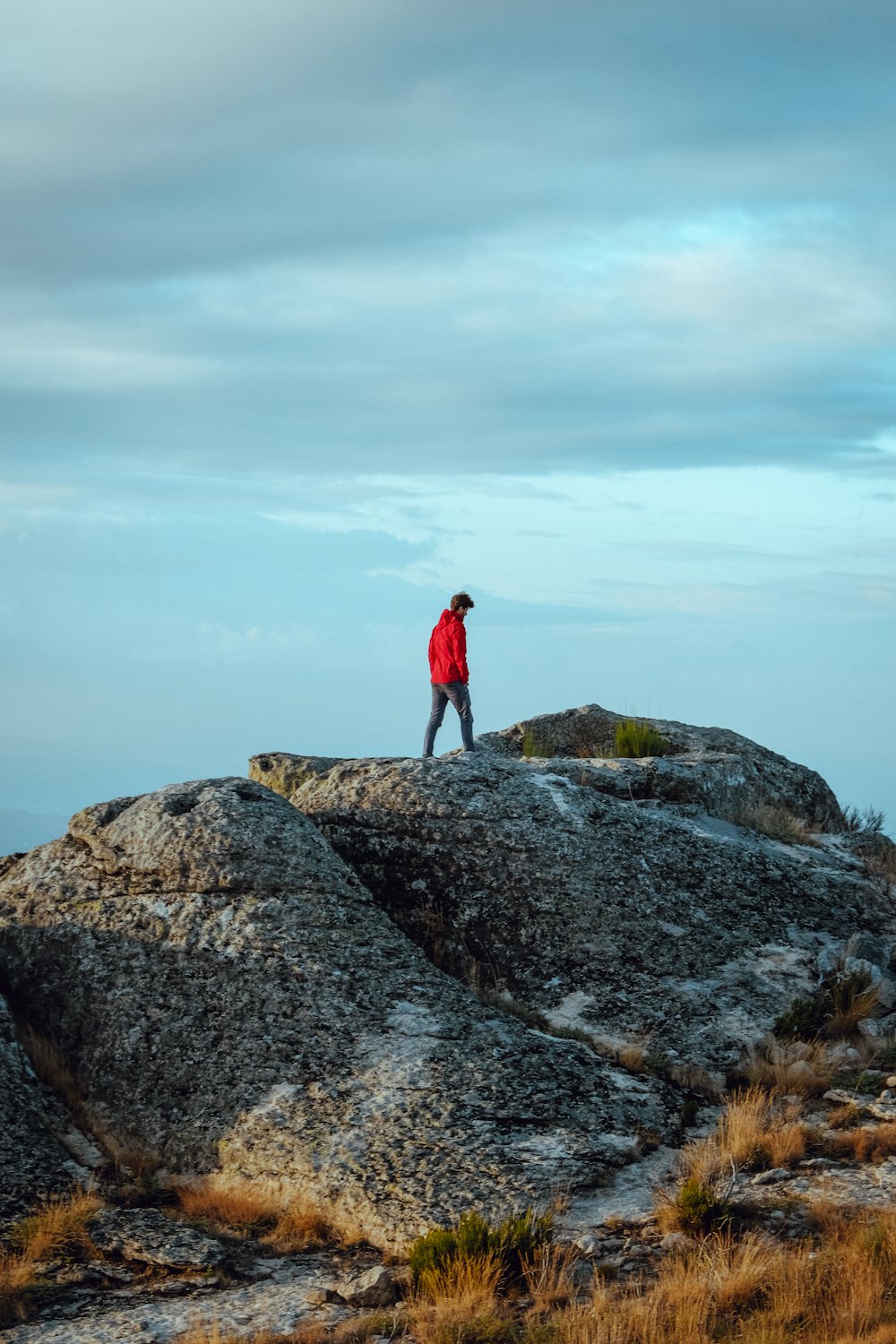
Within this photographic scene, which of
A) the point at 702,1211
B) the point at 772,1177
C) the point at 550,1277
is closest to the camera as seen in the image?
the point at 550,1277

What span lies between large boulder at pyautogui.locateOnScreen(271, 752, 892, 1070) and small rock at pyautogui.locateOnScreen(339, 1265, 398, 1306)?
4.94m

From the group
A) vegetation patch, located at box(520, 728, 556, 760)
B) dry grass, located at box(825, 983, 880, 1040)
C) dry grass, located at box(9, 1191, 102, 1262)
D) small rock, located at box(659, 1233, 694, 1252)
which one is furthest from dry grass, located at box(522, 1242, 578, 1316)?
vegetation patch, located at box(520, 728, 556, 760)

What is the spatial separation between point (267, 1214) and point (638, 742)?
13.9 meters

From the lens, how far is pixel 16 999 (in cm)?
1439

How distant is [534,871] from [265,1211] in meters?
6.07

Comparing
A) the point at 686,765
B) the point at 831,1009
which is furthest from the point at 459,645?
the point at 831,1009

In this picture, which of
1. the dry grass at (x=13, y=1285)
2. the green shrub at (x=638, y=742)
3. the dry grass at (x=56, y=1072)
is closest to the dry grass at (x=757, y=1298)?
the dry grass at (x=13, y=1285)

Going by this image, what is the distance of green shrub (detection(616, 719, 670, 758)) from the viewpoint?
23562 mm

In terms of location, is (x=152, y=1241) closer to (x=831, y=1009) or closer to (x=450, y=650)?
(x=831, y=1009)

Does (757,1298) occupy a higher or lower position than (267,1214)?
lower

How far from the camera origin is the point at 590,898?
1597 centimetres

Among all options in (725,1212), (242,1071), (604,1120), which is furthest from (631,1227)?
(242,1071)

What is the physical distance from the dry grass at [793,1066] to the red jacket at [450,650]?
27.7ft

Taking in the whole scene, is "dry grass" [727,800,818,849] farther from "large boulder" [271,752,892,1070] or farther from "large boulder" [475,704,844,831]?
"large boulder" [271,752,892,1070]
